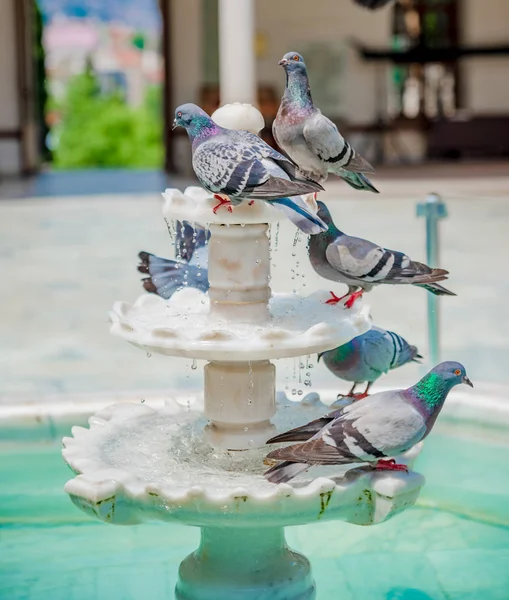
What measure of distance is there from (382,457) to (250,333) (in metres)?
0.35

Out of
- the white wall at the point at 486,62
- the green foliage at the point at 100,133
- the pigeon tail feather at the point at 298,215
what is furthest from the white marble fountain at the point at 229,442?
the green foliage at the point at 100,133

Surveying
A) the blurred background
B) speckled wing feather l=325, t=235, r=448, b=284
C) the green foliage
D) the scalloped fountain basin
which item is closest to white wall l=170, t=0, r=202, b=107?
the blurred background

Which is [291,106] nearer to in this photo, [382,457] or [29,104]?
[382,457]

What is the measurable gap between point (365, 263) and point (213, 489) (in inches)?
22.3

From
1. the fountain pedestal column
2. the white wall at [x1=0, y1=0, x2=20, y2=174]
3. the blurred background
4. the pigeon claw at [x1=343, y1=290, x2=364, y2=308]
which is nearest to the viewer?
the fountain pedestal column

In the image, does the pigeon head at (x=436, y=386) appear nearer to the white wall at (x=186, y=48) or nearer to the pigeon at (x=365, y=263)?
the pigeon at (x=365, y=263)

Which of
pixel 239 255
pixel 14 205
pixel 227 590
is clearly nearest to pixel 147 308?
pixel 239 255

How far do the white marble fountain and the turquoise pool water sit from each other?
54 cm

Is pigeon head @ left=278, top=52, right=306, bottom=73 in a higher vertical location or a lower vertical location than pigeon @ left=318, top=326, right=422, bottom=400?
higher

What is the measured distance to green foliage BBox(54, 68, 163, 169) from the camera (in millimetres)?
16922

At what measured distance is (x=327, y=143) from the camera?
2.15 meters

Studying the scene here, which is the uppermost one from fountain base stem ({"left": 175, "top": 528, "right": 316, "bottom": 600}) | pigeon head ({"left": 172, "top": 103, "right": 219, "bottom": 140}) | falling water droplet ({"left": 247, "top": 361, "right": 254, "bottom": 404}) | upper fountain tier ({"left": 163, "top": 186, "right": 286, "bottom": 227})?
pigeon head ({"left": 172, "top": 103, "right": 219, "bottom": 140})

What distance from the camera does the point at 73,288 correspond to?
21.1 ft

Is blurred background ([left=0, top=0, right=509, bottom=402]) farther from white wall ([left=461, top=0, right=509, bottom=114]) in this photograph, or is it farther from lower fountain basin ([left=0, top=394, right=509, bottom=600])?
lower fountain basin ([left=0, top=394, right=509, bottom=600])
